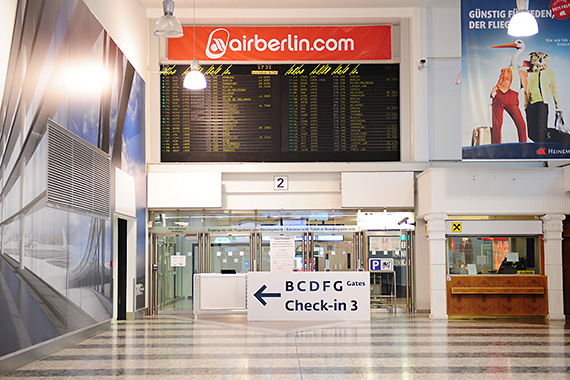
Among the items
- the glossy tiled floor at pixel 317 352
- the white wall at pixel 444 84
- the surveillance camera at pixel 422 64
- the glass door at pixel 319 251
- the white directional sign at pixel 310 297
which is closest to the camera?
the glossy tiled floor at pixel 317 352

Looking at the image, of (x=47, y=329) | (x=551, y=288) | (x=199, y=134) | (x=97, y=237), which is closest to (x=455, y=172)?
(x=551, y=288)

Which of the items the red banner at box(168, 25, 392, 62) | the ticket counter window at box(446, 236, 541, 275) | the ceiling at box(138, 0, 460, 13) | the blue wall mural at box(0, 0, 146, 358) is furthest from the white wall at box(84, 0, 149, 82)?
the ticket counter window at box(446, 236, 541, 275)

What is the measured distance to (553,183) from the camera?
43.4 ft

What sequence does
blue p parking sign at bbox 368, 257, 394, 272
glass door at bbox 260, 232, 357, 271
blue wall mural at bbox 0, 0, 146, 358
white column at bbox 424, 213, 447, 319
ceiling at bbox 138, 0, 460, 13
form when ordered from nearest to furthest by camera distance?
blue wall mural at bbox 0, 0, 146, 358 → white column at bbox 424, 213, 447, 319 → ceiling at bbox 138, 0, 460, 13 → blue p parking sign at bbox 368, 257, 394, 272 → glass door at bbox 260, 232, 357, 271

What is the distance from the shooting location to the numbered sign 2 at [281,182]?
14492mm

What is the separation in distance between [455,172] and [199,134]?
5.19 meters

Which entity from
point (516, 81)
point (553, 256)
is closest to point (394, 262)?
point (553, 256)

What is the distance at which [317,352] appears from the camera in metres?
8.28

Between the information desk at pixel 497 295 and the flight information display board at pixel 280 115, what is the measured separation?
3.00 metres

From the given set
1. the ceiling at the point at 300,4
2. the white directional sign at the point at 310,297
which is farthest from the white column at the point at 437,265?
the ceiling at the point at 300,4

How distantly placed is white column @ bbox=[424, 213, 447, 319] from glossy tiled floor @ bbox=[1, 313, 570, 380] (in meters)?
1.19

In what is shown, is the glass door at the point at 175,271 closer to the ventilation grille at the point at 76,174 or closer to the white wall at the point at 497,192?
the ventilation grille at the point at 76,174

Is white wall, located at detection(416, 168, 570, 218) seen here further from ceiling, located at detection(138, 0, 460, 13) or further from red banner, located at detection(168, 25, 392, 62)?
ceiling, located at detection(138, 0, 460, 13)

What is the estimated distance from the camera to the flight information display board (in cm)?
1445
